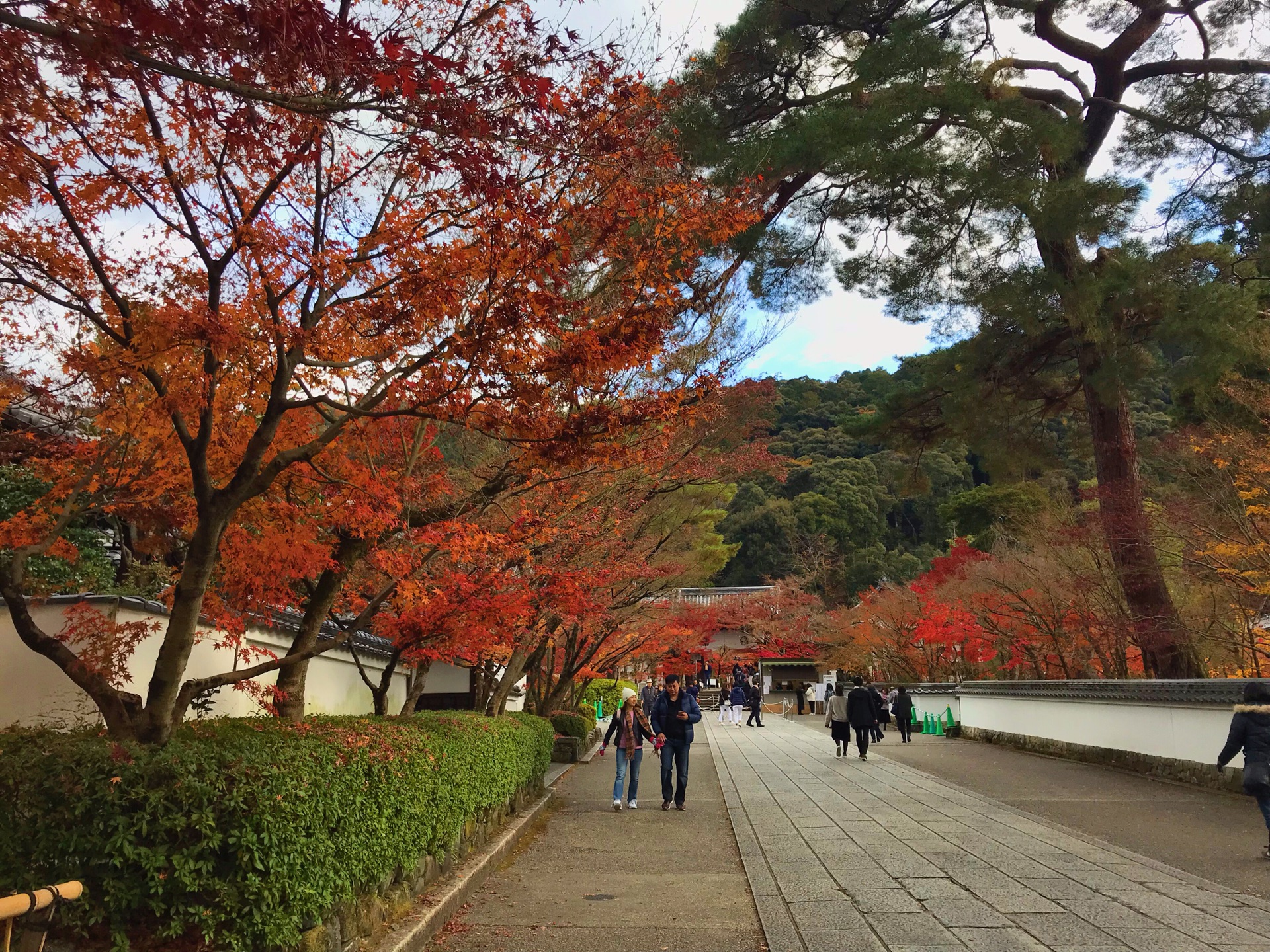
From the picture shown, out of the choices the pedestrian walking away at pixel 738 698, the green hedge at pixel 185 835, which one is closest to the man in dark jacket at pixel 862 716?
the green hedge at pixel 185 835

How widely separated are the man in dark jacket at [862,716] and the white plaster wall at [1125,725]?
10.5 feet

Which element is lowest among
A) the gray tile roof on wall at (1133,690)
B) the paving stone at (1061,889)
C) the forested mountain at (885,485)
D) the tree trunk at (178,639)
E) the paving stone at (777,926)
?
the paving stone at (777,926)

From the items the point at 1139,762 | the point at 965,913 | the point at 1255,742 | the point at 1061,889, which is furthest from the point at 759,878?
the point at 1139,762

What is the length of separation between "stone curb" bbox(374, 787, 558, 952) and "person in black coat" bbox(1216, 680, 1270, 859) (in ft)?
20.5

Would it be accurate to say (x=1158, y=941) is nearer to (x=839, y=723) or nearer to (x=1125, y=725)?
(x=1125, y=725)

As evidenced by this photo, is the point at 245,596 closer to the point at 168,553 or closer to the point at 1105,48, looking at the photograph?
the point at 168,553

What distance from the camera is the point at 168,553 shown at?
8.22 meters

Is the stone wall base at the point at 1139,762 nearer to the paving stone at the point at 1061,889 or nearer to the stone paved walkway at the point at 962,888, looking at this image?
the stone paved walkway at the point at 962,888

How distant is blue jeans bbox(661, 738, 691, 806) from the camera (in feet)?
36.7

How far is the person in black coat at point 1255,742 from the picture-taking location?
7.04 metres

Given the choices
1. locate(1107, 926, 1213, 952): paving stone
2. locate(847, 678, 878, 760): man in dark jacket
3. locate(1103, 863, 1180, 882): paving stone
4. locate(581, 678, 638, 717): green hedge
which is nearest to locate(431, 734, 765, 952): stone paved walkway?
locate(1107, 926, 1213, 952): paving stone

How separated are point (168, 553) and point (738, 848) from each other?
20.1 feet

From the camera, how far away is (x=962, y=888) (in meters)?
6.17

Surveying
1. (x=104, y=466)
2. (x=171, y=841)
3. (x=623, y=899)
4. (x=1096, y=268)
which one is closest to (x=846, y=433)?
(x=1096, y=268)
